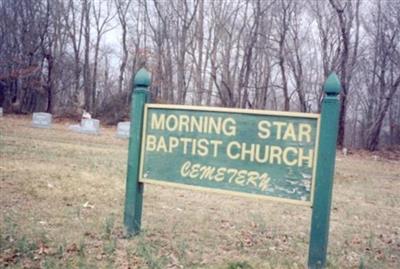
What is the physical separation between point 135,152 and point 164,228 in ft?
3.36

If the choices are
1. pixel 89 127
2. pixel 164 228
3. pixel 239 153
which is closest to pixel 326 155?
pixel 239 153

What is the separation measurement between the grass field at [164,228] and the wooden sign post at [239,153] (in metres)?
0.49

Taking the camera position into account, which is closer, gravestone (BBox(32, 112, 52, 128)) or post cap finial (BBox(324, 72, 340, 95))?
post cap finial (BBox(324, 72, 340, 95))

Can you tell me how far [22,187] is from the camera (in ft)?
20.4

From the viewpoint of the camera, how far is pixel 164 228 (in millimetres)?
4812

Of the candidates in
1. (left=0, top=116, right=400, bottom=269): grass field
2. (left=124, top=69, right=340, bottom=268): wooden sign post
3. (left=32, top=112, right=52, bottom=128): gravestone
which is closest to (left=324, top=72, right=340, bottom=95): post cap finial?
(left=124, top=69, right=340, bottom=268): wooden sign post

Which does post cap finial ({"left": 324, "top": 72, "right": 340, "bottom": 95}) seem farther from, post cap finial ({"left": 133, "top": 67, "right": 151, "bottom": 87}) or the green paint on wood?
post cap finial ({"left": 133, "top": 67, "right": 151, "bottom": 87})

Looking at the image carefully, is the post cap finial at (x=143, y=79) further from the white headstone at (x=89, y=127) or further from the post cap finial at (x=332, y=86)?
the white headstone at (x=89, y=127)

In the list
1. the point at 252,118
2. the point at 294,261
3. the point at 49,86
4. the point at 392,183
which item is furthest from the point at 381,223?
the point at 49,86

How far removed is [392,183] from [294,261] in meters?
8.94

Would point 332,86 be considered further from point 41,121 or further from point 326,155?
point 41,121

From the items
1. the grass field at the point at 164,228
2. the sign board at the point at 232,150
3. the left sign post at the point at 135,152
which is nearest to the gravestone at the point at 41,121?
the grass field at the point at 164,228

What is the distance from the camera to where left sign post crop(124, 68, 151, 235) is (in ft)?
14.2

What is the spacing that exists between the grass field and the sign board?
66cm
